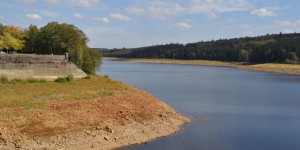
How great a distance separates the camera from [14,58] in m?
36.9

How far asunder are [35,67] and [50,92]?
6654mm

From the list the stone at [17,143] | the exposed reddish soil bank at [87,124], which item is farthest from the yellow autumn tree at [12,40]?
the stone at [17,143]


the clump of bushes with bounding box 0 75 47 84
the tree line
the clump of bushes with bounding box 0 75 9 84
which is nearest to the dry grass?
the clump of bushes with bounding box 0 75 47 84

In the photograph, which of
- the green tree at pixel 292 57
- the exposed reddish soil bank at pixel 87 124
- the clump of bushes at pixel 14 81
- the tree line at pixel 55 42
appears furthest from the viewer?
the green tree at pixel 292 57

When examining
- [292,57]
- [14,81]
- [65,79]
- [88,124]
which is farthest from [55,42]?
[292,57]

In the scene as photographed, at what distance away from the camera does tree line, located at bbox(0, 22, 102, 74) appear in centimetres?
4959

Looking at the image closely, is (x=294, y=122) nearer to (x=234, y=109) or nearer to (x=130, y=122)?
(x=234, y=109)

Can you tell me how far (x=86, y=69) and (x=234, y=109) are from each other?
61.6 ft

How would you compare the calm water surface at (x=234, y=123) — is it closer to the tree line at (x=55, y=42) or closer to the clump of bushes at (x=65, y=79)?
the tree line at (x=55, y=42)

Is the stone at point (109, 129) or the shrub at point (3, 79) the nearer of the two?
the stone at point (109, 129)

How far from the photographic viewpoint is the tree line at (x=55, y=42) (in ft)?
163

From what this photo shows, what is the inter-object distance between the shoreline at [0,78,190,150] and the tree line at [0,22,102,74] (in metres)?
16.1

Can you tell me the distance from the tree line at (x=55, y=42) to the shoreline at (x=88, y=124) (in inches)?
635

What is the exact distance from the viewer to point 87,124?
27672mm
